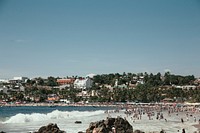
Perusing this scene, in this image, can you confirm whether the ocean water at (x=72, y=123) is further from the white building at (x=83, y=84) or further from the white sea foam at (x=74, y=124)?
the white building at (x=83, y=84)

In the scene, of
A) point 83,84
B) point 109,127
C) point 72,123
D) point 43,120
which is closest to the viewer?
point 109,127

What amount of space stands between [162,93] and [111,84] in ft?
108

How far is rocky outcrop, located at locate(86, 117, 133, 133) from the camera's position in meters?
15.5

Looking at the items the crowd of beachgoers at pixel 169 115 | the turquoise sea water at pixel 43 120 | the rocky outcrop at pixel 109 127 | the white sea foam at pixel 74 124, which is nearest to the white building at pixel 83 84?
the crowd of beachgoers at pixel 169 115

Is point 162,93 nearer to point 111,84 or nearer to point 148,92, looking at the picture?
point 148,92

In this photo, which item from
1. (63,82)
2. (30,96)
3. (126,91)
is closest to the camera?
(126,91)

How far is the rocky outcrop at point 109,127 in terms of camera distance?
15.5 m

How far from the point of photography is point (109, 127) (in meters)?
16.2

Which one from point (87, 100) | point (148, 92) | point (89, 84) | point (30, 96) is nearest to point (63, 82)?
point (89, 84)

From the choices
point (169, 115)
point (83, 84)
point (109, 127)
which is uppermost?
point (83, 84)

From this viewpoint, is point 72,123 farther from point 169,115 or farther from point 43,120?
point 169,115

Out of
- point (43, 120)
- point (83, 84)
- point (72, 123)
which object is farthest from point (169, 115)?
point (83, 84)

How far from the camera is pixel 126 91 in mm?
102125

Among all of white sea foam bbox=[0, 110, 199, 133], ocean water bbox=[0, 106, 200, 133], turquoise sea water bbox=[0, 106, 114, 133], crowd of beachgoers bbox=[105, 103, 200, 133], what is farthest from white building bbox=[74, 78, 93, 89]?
white sea foam bbox=[0, 110, 199, 133]
